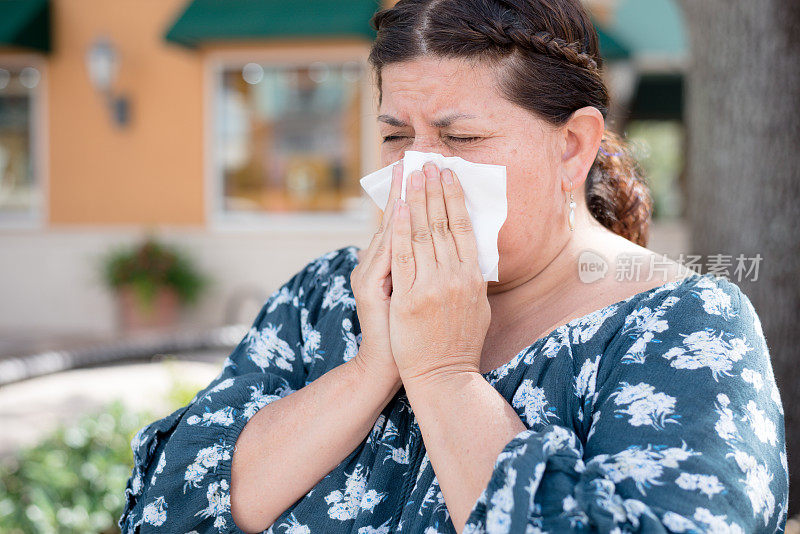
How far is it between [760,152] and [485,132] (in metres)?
1.88

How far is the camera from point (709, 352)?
1316 millimetres

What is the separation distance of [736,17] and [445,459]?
239 centimetres

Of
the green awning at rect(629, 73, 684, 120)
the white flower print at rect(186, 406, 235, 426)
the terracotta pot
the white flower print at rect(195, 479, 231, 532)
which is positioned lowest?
the terracotta pot

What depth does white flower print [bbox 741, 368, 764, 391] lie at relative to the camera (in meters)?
1.30

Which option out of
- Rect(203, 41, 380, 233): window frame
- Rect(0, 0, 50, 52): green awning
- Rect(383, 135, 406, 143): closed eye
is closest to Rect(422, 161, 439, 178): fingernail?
Rect(383, 135, 406, 143): closed eye

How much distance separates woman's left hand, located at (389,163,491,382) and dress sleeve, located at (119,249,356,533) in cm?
38

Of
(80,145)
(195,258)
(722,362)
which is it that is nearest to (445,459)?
(722,362)

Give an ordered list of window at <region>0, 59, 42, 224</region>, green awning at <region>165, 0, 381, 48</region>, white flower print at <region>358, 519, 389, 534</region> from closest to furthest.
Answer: white flower print at <region>358, 519, 389, 534</region> < green awning at <region>165, 0, 381, 48</region> < window at <region>0, 59, 42, 224</region>

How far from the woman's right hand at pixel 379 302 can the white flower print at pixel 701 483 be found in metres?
0.53

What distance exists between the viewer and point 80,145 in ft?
31.0

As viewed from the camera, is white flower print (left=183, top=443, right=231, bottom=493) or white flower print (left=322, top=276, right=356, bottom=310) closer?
white flower print (left=183, top=443, right=231, bottom=493)

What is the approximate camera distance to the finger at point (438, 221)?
1.43 m

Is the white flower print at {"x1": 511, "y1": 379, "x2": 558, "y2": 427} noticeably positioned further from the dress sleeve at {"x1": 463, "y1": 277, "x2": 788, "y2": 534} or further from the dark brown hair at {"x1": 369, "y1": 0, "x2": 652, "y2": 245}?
the dark brown hair at {"x1": 369, "y1": 0, "x2": 652, "y2": 245}

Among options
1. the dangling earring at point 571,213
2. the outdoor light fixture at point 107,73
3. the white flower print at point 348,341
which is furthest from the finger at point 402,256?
the outdoor light fixture at point 107,73
